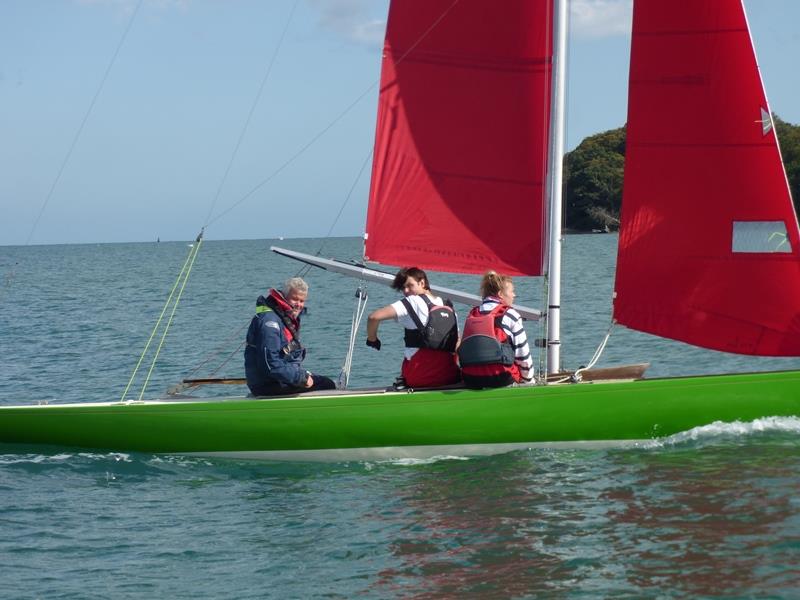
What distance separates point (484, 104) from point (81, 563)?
523cm

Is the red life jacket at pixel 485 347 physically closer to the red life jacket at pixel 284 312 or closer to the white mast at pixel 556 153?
the white mast at pixel 556 153

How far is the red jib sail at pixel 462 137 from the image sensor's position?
31.1ft

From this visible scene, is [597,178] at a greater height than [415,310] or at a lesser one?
greater

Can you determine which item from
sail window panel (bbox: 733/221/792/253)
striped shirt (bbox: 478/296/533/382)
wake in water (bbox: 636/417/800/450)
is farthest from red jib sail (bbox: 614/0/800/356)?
striped shirt (bbox: 478/296/533/382)

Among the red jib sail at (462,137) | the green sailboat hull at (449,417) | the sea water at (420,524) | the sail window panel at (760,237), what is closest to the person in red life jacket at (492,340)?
the green sailboat hull at (449,417)

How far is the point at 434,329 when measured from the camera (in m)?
8.65

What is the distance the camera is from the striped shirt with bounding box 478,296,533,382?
858cm

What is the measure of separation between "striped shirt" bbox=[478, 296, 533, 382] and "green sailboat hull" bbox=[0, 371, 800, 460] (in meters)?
0.23

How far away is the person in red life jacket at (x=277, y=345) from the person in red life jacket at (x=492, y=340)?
1.41m

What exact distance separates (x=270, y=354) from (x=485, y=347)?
1774 mm

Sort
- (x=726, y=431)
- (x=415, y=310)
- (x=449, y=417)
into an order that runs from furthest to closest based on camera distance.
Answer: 1. (x=726, y=431)
2. (x=449, y=417)
3. (x=415, y=310)

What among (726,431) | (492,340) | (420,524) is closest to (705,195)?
(726,431)

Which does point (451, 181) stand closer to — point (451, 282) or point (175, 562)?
point (175, 562)

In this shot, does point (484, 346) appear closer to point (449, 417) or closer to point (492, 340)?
point (492, 340)
